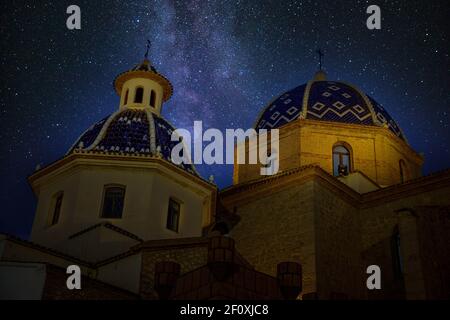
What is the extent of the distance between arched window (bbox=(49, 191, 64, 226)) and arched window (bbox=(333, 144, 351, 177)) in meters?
9.16

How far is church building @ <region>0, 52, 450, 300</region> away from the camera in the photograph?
13.3 metres

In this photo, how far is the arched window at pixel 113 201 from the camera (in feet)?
50.9

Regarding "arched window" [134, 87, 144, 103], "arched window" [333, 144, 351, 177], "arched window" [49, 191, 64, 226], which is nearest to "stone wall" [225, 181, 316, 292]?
"arched window" [333, 144, 351, 177]

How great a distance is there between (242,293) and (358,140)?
1203 cm

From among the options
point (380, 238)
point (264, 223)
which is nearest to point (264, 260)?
point (264, 223)

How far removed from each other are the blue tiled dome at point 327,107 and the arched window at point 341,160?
1.25 meters

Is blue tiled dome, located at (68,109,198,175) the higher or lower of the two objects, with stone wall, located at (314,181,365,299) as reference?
higher

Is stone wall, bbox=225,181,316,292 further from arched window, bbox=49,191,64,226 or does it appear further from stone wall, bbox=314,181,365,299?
arched window, bbox=49,191,64,226

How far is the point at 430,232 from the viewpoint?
45.6ft

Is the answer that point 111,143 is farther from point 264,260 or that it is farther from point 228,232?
point 264,260

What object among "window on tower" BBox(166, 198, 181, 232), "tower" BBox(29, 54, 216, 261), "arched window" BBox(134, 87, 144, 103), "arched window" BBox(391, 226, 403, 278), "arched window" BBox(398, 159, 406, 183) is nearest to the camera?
"tower" BBox(29, 54, 216, 261)

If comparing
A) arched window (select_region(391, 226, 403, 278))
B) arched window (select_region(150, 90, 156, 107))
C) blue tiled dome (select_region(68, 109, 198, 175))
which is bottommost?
arched window (select_region(391, 226, 403, 278))

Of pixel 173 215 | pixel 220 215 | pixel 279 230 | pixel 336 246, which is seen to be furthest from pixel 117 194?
pixel 336 246

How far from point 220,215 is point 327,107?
6.43m
